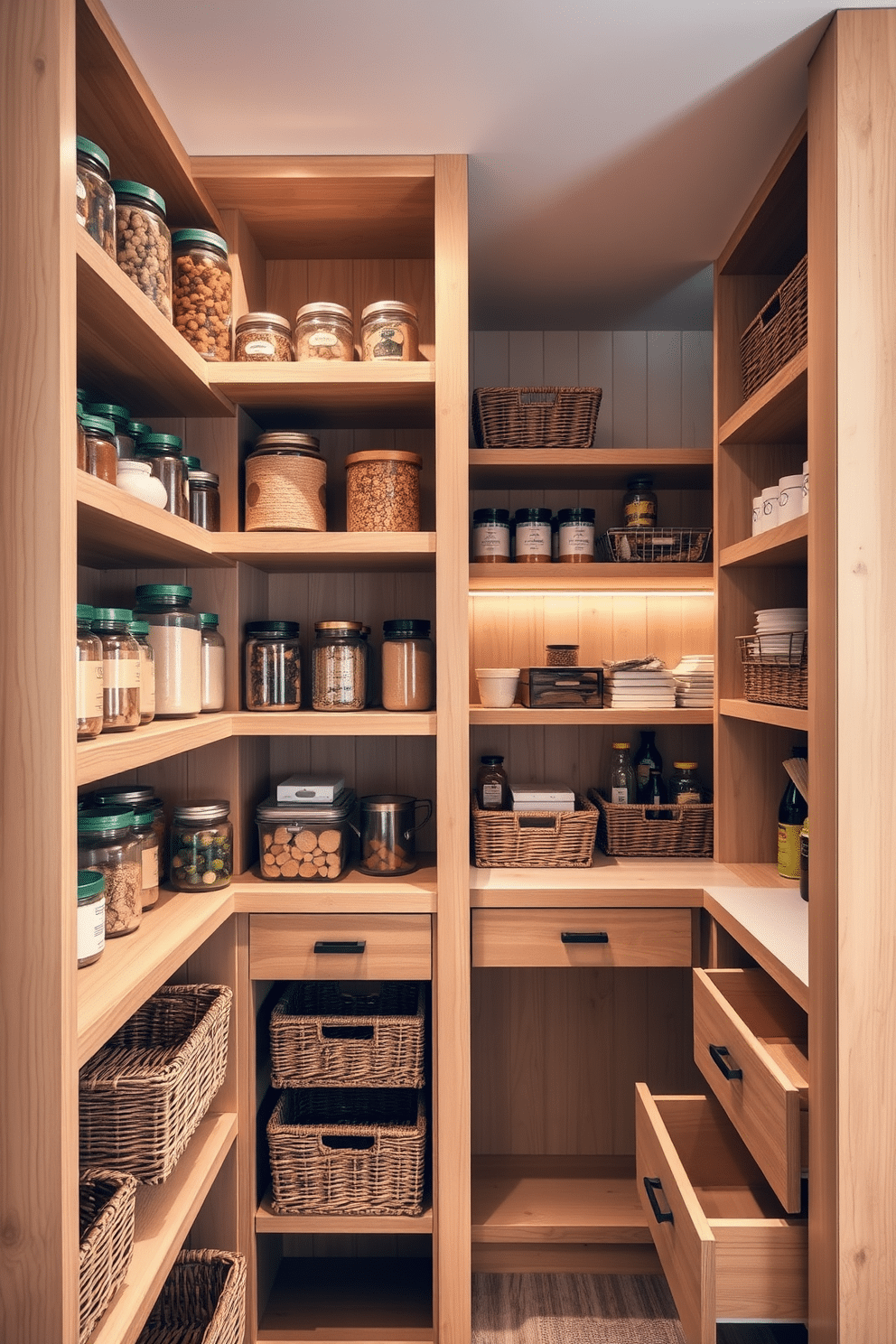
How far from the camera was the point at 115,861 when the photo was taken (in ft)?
5.08

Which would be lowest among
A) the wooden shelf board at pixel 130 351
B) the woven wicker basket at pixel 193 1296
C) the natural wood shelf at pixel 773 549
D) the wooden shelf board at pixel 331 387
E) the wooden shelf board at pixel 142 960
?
the woven wicker basket at pixel 193 1296

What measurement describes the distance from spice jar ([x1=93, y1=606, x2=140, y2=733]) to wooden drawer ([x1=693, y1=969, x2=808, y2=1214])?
1.21m

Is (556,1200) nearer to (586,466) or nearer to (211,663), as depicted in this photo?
(211,663)

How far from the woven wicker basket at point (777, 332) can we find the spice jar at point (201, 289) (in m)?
1.14

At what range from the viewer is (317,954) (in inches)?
75.4

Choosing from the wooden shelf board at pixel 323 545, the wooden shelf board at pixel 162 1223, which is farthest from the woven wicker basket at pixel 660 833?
the wooden shelf board at pixel 162 1223

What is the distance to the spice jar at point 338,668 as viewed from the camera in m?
1.99

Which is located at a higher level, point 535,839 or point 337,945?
point 535,839

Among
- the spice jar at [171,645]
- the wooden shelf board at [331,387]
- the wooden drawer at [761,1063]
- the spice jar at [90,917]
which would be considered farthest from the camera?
the wooden shelf board at [331,387]

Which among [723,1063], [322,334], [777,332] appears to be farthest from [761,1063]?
[322,334]

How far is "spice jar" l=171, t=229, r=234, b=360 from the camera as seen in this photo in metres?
1.81

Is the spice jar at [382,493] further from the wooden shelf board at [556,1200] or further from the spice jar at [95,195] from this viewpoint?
the wooden shelf board at [556,1200]

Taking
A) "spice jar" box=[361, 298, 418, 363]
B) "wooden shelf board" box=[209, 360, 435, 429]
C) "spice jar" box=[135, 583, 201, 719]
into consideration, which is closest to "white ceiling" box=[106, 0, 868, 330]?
"spice jar" box=[361, 298, 418, 363]

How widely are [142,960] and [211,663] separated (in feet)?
2.24
